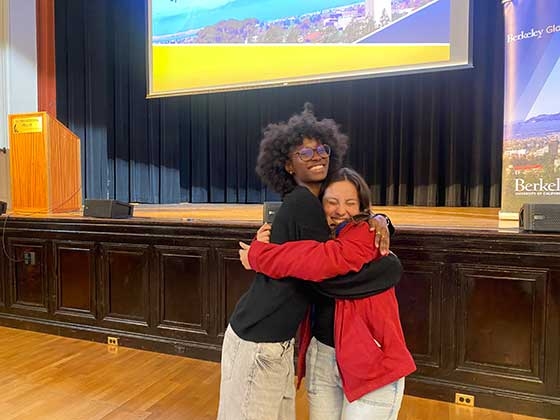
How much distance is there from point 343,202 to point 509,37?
172 centimetres

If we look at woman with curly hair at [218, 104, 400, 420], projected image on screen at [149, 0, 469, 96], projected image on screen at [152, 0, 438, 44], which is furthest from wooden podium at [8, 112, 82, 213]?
woman with curly hair at [218, 104, 400, 420]

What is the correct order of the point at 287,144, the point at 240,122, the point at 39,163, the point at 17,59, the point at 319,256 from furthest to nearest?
1. the point at 240,122
2. the point at 17,59
3. the point at 39,163
4. the point at 287,144
5. the point at 319,256

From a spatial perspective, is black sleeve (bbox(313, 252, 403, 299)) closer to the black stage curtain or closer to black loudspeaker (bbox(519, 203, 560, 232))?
black loudspeaker (bbox(519, 203, 560, 232))

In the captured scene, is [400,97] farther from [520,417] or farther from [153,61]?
[520,417]

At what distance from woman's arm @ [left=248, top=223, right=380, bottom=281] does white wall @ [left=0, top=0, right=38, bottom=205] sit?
494 centimetres

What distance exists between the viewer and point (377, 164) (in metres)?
5.42

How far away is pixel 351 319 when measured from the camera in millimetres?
1167

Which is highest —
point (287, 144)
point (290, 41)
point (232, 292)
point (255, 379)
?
point (290, 41)

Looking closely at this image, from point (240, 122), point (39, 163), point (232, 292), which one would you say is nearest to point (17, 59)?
point (240, 122)

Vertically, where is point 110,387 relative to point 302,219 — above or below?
below

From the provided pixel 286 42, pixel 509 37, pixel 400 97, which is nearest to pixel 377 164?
pixel 400 97

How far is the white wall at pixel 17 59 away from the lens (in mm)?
5207

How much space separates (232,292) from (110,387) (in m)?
0.75

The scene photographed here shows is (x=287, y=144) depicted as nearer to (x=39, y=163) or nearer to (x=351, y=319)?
(x=351, y=319)
